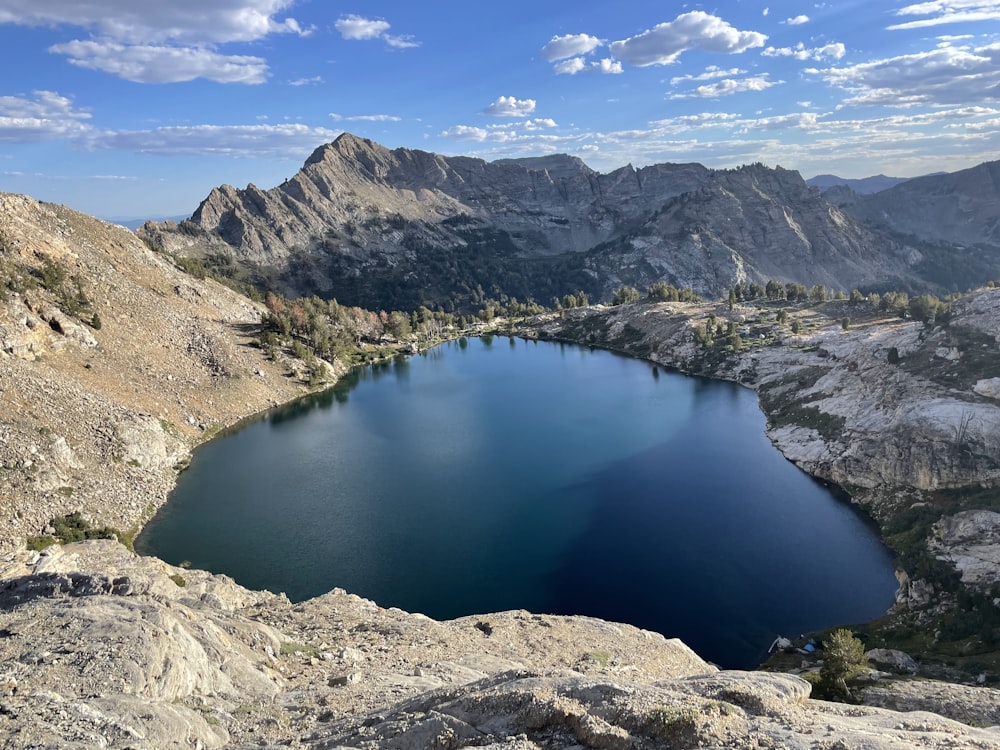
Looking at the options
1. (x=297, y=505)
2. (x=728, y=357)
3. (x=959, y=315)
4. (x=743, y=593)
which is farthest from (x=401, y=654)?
(x=728, y=357)

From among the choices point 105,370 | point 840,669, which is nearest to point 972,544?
point 840,669

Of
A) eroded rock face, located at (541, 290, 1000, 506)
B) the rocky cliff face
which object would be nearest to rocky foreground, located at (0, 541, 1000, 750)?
the rocky cliff face

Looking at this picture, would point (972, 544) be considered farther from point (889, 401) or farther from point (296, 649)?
point (296, 649)

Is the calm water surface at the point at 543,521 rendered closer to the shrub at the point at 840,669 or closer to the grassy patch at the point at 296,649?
the shrub at the point at 840,669

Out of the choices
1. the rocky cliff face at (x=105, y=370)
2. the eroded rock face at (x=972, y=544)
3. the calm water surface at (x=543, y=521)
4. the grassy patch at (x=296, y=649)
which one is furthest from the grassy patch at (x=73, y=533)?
the eroded rock face at (x=972, y=544)

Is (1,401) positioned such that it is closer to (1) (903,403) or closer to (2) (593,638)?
(2) (593,638)
